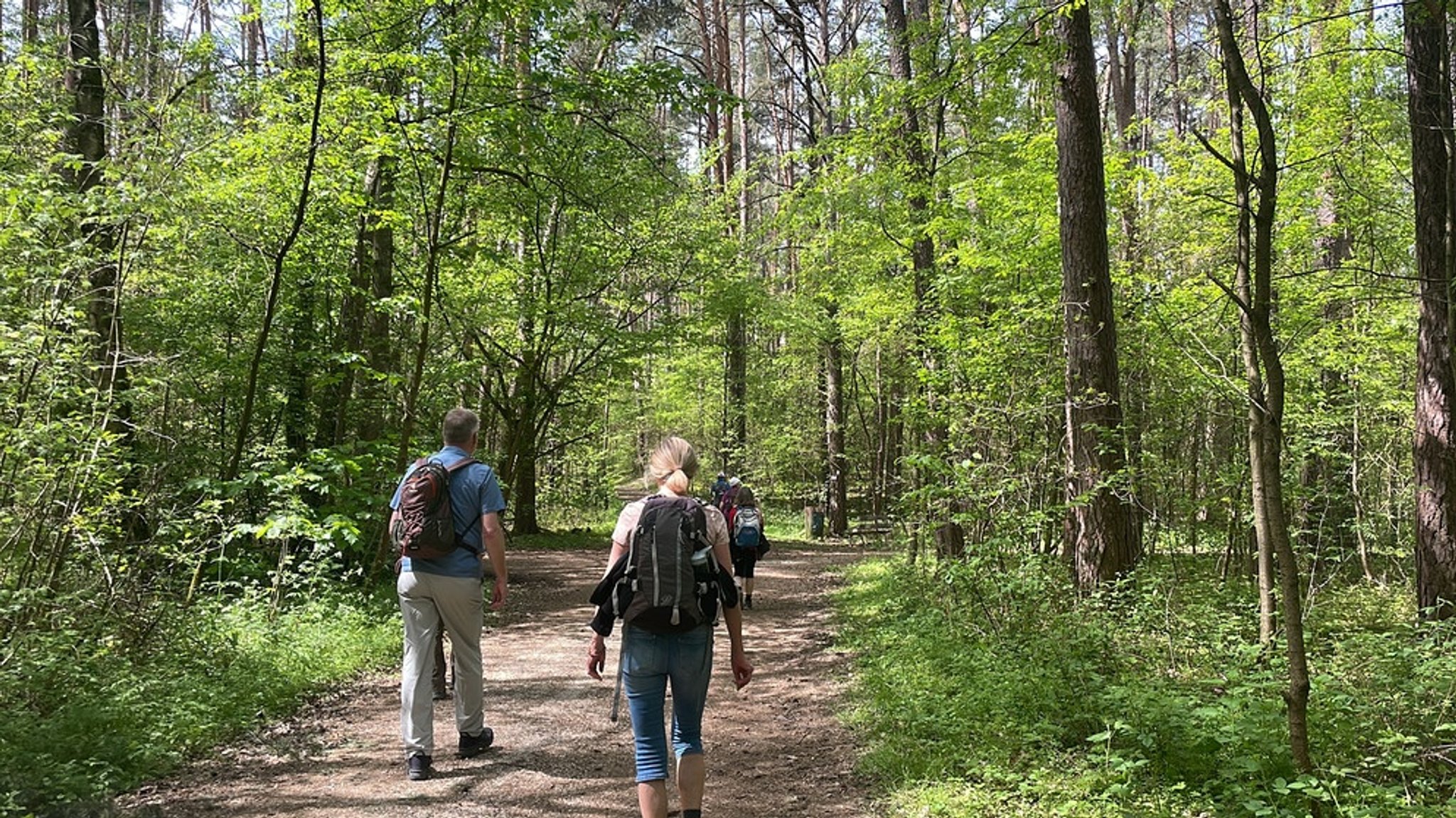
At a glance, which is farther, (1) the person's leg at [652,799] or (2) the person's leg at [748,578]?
(2) the person's leg at [748,578]

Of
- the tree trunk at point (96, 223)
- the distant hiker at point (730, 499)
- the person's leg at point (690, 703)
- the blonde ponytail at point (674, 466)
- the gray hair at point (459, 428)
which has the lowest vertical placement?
the person's leg at point (690, 703)

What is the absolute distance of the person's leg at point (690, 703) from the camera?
11.6 feet

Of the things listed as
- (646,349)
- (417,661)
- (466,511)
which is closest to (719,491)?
(646,349)

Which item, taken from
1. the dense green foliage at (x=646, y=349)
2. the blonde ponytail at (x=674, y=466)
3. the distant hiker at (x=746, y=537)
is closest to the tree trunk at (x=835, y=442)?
the dense green foliage at (x=646, y=349)

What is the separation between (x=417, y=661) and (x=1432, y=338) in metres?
8.99

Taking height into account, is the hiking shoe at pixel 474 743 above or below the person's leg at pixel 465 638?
below

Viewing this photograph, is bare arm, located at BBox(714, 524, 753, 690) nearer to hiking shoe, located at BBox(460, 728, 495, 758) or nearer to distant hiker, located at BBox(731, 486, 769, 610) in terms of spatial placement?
hiking shoe, located at BBox(460, 728, 495, 758)

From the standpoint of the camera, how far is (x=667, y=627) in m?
3.43

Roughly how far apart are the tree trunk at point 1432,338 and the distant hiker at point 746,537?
6.26 meters

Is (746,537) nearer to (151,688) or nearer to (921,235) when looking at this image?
(921,235)

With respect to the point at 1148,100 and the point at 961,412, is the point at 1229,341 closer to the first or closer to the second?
the point at 961,412

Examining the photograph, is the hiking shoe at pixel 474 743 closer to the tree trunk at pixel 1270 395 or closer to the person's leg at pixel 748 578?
the tree trunk at pixel 1270 395

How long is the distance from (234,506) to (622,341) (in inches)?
231

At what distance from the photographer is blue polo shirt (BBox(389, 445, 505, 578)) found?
4691 millimetres
